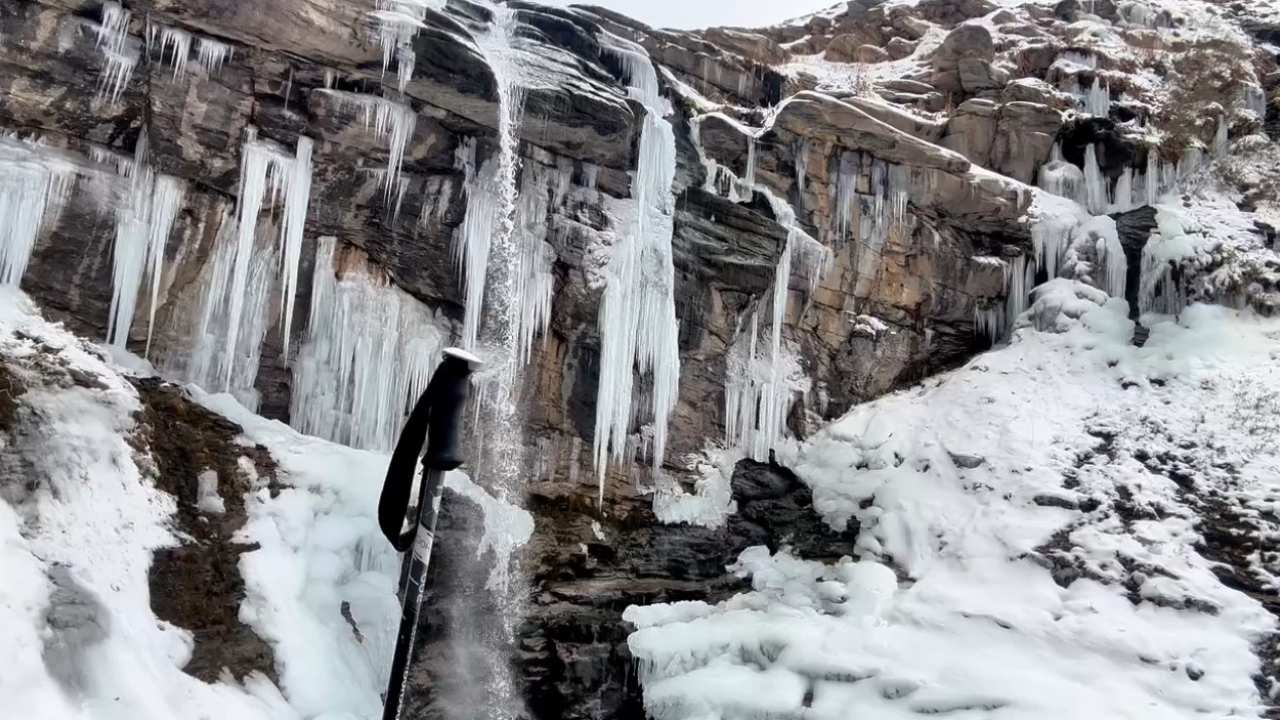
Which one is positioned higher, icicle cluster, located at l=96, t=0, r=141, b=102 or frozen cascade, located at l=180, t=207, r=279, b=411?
icicle cluster, located at l=96, t=0, r=141, b=102

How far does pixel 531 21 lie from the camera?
43.8 ft

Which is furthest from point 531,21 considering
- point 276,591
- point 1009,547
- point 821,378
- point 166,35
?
point 1009,547

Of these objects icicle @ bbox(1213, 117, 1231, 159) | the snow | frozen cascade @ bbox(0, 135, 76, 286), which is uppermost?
icicle @ bbox(1213, 117, 1231, 159)

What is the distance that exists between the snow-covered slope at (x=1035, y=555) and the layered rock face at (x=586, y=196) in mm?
875

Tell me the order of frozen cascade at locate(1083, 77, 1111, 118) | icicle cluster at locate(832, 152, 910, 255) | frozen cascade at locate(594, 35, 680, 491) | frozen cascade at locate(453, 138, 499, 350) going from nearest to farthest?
1. frozen cascade at locate(453, 138, 499, 350)
2. frozen cascade at locate(594, 35, 680, 491)
3. icicle cluster at locate(832, 152, 910, 255)
4. frozen cascade at locate(1083, 77, 1111, 118)

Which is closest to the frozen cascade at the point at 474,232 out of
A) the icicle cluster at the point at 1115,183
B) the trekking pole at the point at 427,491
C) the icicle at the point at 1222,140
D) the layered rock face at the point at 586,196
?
the layered rock face at the point at 586,196

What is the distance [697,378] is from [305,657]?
663 cm

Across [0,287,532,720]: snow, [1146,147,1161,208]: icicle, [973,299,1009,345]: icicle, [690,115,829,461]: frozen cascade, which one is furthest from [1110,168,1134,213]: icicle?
[0,287,532,720]: snow

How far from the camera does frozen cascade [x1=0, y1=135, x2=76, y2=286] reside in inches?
364

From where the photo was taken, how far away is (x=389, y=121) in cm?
1120

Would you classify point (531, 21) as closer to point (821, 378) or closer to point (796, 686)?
point (821, 378)

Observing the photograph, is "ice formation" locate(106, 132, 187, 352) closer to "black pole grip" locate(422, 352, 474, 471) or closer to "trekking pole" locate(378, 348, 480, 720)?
"trekking pole" locate(378, 348, 480, 720)

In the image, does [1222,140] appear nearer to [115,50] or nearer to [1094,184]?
[1094,184]

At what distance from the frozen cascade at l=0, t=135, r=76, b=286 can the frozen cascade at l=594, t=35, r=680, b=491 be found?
6.33m
